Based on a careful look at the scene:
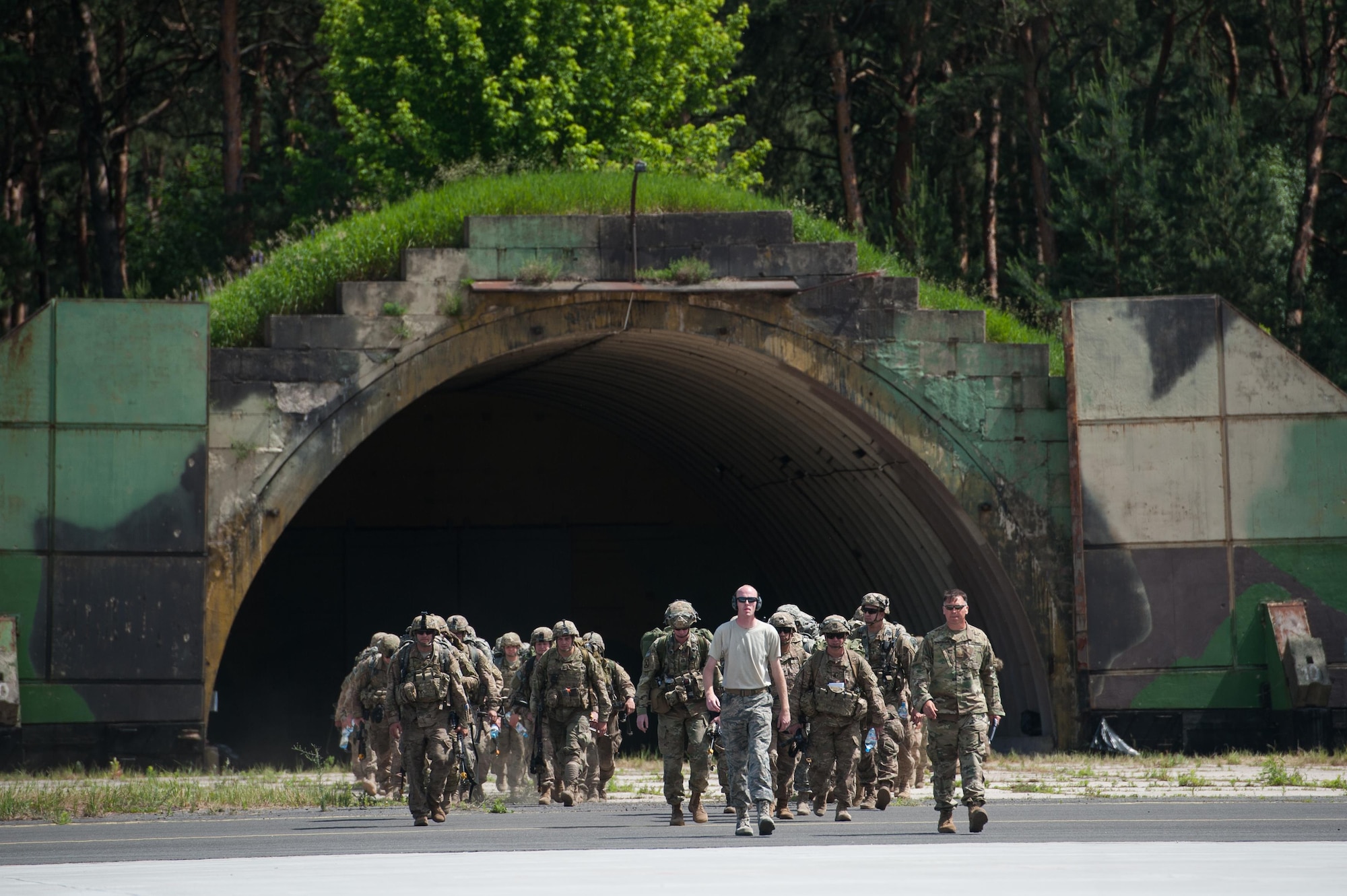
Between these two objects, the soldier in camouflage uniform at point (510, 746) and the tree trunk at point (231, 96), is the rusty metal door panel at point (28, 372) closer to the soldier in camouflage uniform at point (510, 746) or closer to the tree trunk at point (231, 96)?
the soldier in camouflage uniform at point (510, 746)

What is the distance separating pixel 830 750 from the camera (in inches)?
542

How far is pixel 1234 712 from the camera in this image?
20594mm

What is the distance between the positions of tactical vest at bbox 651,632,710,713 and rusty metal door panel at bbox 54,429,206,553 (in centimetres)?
732

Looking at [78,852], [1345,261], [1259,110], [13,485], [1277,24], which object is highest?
[1277,24]

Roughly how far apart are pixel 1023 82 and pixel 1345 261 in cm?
706

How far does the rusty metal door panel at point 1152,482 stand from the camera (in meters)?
20.9

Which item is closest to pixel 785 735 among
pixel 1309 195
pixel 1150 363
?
pixel 1150 363

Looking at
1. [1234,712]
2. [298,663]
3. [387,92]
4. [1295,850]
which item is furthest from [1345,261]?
[1295,850]

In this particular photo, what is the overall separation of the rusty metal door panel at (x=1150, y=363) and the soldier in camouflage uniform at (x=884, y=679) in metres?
6.75

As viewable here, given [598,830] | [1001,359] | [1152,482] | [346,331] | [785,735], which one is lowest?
[598,830]

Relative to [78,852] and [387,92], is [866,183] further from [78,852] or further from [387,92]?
[78,852]

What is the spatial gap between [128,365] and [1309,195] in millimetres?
21179

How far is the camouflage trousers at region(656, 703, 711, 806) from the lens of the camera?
13195 mm

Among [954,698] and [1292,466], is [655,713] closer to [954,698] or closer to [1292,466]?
[954,698]
